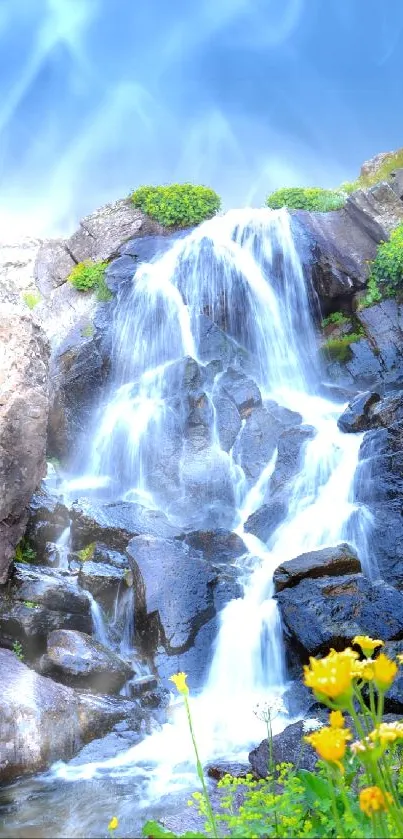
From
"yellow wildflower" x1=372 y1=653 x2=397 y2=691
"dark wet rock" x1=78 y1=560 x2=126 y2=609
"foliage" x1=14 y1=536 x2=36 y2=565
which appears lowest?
"yellow wildflower" x1=372 y1=653 x2=397 y2=691

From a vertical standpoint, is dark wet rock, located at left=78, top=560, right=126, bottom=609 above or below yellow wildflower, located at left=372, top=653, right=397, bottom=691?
above

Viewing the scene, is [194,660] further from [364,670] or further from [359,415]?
[364,670]


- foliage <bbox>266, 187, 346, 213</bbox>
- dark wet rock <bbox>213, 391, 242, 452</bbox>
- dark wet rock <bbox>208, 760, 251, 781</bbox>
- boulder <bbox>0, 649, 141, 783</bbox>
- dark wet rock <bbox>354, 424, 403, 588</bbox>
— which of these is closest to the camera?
dark wet rock <bbox>208, 760, 251, 781</bbox>

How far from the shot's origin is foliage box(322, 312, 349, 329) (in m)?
16.4

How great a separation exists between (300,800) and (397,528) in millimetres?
7016

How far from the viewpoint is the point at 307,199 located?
1898cm

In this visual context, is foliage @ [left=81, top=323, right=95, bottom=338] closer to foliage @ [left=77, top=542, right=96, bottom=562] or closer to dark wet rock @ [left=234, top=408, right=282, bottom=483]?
dark wet rock @ [left=234, top=408, right=282, bottom=483]

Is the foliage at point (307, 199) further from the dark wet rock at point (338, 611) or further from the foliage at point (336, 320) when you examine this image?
the dark wet rock at point (338, 611)

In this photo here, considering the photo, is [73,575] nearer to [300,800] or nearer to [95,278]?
[300,800]

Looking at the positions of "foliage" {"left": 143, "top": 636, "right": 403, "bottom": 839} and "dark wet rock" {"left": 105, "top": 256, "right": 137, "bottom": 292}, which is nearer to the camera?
"foliage" {"left": 143, "top": 636, "right": 403, "bottom": 839}

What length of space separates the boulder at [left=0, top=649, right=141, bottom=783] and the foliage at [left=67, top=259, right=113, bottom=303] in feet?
37.1

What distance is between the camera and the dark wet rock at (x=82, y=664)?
7406 millimetres

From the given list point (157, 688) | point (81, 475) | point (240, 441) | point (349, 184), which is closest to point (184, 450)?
point (240, 441)

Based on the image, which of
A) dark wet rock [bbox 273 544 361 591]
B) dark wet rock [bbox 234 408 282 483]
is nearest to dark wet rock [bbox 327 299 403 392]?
dark wet rock [bbox 234 408 282 483]
